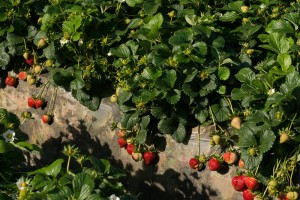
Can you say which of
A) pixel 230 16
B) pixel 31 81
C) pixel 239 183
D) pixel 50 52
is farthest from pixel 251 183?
pixel 31 81

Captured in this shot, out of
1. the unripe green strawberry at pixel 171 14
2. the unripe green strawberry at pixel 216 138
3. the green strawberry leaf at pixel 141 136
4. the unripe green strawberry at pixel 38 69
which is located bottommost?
the unripe green strawberry at pixel 38 69

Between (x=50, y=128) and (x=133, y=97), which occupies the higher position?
(x=133, y=97)

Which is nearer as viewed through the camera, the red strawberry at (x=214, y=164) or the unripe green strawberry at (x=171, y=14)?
the red strawberry at (x=214, y=164)

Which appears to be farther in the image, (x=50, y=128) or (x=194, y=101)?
(x=50, y=128)

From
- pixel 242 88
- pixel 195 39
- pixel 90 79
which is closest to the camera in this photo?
pixel 242 88

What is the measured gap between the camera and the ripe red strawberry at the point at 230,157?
9.96 ft

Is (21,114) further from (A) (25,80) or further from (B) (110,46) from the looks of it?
(B) (110,46)

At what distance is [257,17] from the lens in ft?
12.4

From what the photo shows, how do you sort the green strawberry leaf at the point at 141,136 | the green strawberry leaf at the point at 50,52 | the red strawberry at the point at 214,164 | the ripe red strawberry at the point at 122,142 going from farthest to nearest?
the green strawberry leaf at the point at 50,52, the ripe red strawberry at the point at 122,142, the green strawberry leaf at the point at 141,136, the red strawberry at the point at 214,164

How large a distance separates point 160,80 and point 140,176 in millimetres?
557

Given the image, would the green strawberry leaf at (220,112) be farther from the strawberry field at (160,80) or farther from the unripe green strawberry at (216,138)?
the unripe green strawberry at (216,138)

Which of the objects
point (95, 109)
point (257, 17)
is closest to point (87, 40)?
point (95, 109)

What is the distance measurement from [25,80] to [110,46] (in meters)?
0.63

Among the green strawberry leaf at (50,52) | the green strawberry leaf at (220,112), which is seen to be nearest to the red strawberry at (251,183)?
the green strawberry leaf at (220,112)
